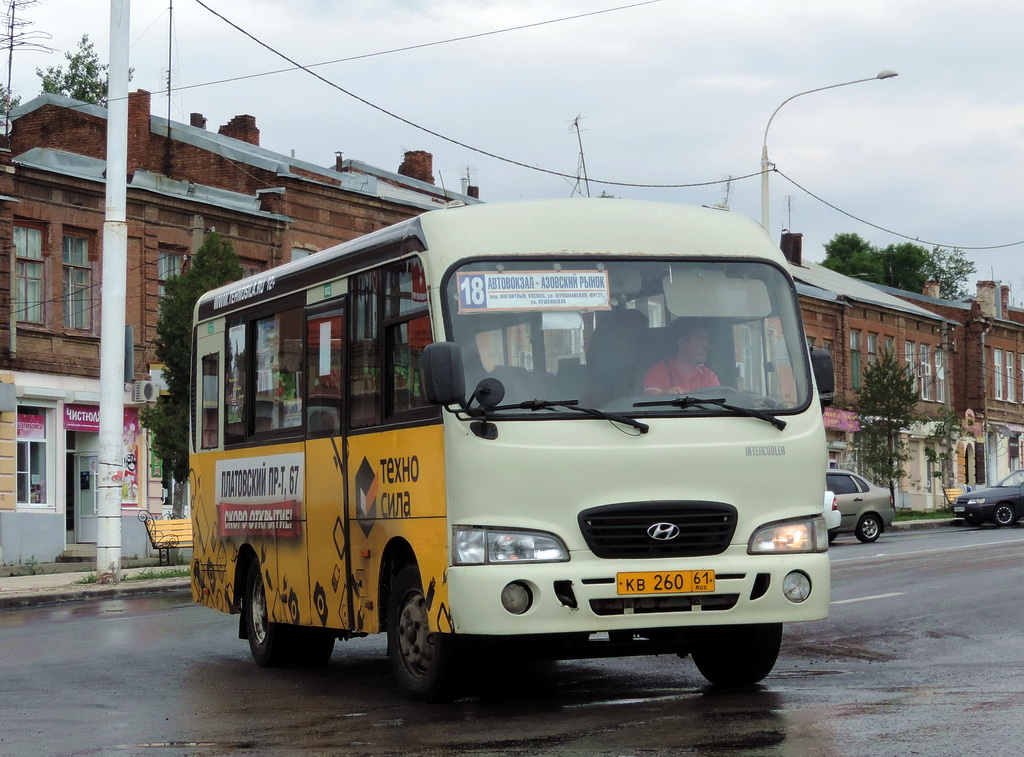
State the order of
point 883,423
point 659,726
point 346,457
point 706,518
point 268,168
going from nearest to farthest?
1. point 659,726
2. point 706,518
3. point 346,457
4. point 268,168
5. point 883,423

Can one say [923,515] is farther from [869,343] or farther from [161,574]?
[161,574]

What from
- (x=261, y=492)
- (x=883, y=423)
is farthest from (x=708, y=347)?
(x=883, y=423)

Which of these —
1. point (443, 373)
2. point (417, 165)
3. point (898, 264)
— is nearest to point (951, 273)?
point (898, 264)

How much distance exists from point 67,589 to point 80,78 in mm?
36615

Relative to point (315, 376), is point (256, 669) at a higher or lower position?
lower

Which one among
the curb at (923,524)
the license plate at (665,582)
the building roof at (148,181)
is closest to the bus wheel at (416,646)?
the license plate at (665,582)

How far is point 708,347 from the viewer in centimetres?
980

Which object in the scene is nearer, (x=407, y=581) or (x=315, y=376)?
(x=407, y=581)

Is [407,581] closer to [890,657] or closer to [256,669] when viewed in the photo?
[256,669]

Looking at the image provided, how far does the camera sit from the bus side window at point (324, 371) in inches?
441

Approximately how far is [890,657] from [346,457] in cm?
415

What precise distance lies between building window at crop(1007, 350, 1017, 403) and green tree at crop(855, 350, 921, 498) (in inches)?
955

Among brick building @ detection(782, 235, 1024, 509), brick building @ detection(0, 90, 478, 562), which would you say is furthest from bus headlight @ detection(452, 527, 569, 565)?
brick building @ detection(782, 235, 1024, 509)

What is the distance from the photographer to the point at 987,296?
7856 cm
